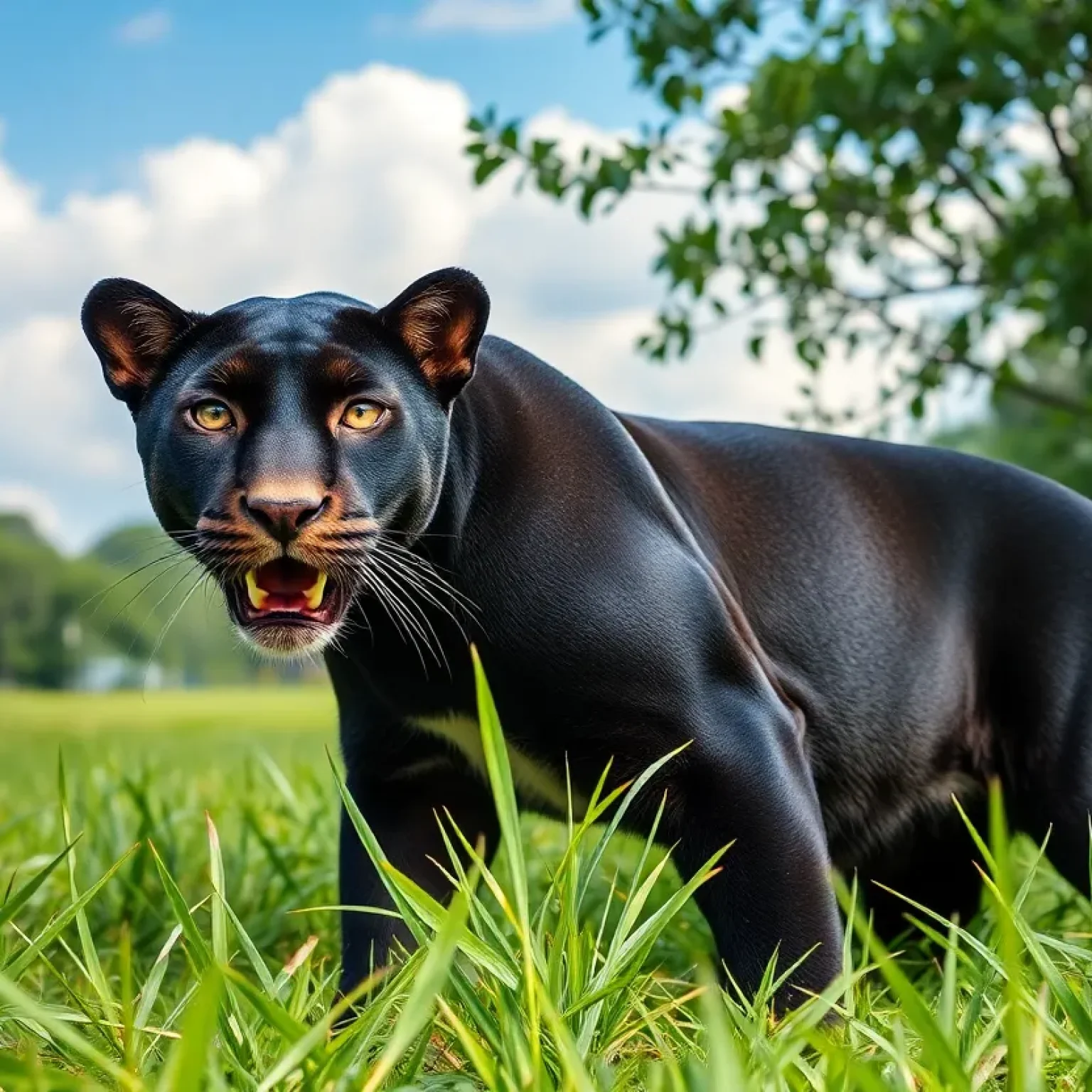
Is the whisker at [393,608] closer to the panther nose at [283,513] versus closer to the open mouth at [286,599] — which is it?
the open mouth at [286,599]

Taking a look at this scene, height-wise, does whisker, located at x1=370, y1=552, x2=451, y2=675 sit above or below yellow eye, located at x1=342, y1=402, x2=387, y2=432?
below

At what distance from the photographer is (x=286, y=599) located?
2420mm

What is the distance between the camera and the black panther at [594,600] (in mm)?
2387

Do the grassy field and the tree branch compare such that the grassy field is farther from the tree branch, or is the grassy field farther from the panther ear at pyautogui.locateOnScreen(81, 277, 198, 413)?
the tree branch

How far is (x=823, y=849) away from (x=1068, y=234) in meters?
2.96

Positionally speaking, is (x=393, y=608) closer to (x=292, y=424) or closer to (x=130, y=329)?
(x=292, y=424)

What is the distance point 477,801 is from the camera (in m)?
2.98

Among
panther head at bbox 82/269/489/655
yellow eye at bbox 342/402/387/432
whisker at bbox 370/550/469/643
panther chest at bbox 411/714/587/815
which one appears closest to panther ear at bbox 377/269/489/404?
panther head at bbox 82/269/489/655

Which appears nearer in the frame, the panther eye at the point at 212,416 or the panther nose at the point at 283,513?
the panther nose at the point at 283,513

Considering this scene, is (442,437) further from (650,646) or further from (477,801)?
(477,801)

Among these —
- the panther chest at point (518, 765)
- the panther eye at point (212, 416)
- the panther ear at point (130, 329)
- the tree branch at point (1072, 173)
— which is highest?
the tree branch at point (1072, 173)

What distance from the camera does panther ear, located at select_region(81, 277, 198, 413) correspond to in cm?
255

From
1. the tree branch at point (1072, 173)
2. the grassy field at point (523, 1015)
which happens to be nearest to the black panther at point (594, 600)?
the grassy field at point (523, 1015)

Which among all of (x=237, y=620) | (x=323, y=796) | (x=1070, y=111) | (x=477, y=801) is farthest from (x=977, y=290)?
(x=237, y=620)
